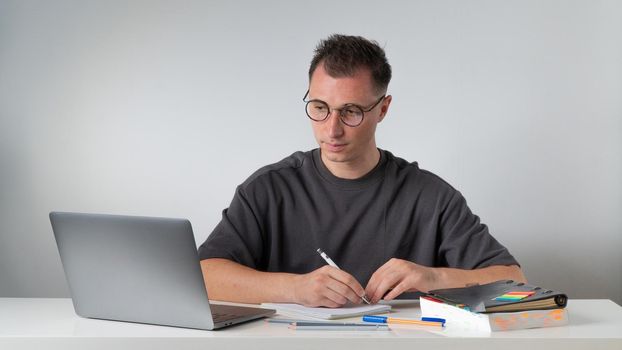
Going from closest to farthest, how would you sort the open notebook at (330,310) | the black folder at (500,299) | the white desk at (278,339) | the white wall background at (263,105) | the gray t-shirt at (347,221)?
the white desk at (278,339), the black folder at (500,299), the open notebook at (330,310), the gray t-shirt at (347,221), the white wall background at (263,105)

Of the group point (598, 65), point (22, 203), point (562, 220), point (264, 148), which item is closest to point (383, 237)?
point (264, 148)

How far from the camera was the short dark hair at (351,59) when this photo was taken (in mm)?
2336

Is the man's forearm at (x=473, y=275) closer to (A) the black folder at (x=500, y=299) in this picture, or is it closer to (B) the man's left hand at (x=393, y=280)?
(B) the man's left hand at (x=393, y=280)

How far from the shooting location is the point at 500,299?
63.7 inches

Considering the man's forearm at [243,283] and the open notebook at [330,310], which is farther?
the man's forearm at [243,283]

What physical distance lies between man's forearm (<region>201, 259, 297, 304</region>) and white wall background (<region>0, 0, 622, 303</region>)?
1096 mm

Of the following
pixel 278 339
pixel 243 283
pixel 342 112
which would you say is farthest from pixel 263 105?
pixel 278 339

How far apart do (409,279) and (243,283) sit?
0.45 metres

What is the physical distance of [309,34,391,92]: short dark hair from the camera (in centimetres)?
234

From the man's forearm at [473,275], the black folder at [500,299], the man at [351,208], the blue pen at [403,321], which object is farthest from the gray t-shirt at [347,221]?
the blue pen at [403,321]

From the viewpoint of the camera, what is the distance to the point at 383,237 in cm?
249

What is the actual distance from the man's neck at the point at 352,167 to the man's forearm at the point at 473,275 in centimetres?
49

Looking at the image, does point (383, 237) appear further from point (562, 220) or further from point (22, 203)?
point (22, 203)

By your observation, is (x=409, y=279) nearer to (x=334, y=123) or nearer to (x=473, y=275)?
(x=473, y=275)
